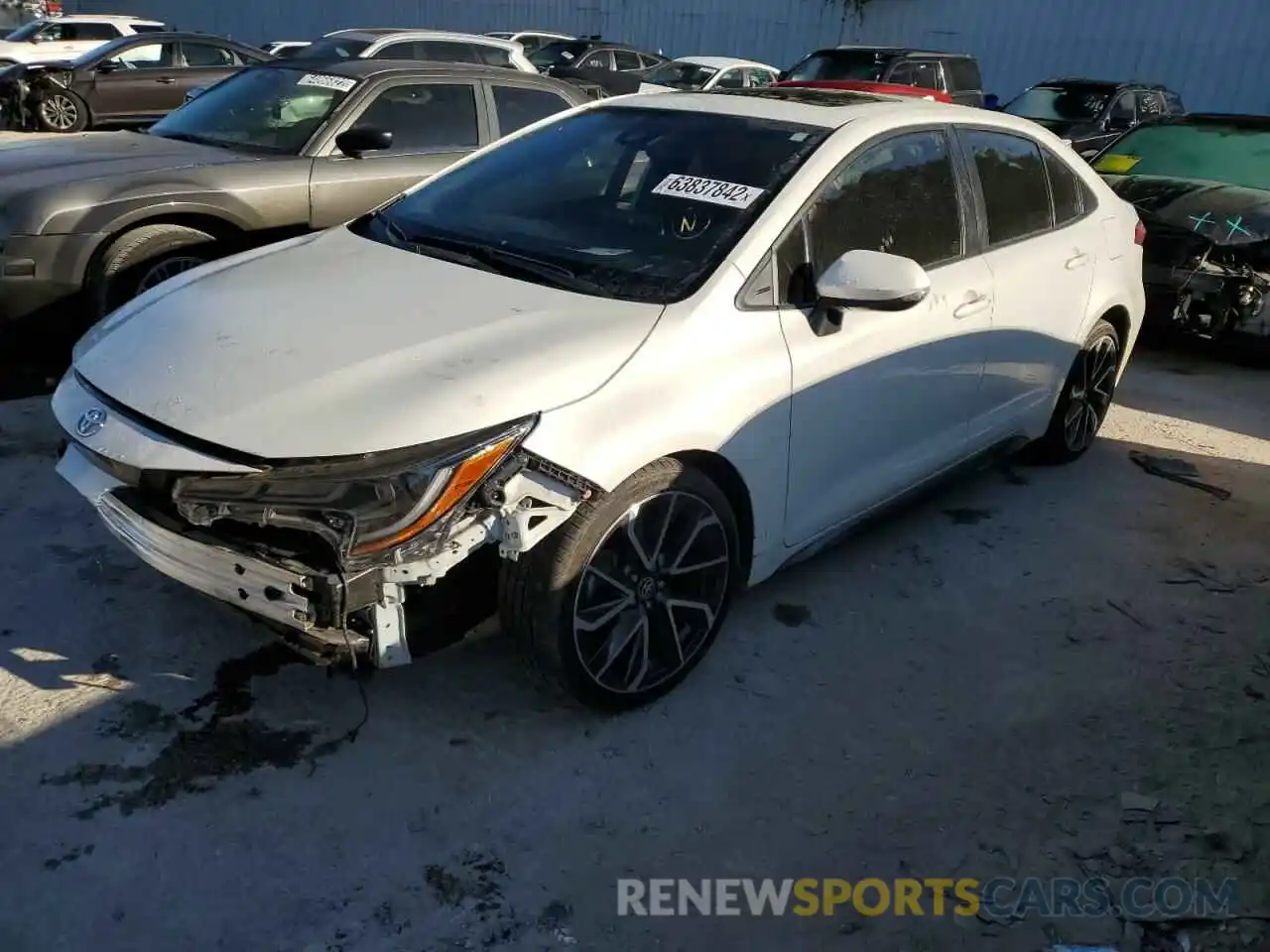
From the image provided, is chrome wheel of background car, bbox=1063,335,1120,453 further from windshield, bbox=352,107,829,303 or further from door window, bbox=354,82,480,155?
door window, bbox=354,82,480,155

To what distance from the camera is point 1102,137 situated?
1218 centimetres

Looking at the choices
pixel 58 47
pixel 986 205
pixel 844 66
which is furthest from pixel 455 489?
pixel 58 47

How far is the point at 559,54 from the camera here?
18188 mm

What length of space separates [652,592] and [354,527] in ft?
3.07

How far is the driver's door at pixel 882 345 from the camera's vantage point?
3.18m

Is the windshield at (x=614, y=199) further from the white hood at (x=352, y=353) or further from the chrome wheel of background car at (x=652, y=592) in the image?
the chrome wheel of background car at (x=652, y=592)

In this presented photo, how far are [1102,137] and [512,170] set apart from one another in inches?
420

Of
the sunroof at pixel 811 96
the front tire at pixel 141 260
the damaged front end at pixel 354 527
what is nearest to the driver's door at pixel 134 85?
the front tire at pixel 141 260

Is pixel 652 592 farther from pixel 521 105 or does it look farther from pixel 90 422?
pixel 521 105

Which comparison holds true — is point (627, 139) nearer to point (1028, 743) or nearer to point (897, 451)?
point (897, 451)

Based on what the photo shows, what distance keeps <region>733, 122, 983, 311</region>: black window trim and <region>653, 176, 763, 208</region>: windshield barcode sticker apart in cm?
16

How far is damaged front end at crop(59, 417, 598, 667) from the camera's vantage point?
2367mm

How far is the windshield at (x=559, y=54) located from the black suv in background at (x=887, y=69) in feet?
18.2

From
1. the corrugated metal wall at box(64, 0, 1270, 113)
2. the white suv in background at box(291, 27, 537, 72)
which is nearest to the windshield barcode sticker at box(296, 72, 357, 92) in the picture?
the white suv in background at box(291, 27, 537, 72)
